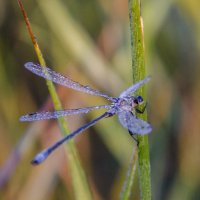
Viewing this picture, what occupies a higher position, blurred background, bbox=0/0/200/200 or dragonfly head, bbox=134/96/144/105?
blurred background, bbox=0/0/200/200

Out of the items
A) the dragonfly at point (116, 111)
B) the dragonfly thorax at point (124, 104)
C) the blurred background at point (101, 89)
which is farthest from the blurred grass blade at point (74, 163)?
the blurred background at point (101, 89)

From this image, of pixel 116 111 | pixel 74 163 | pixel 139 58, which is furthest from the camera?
pixel 116 111

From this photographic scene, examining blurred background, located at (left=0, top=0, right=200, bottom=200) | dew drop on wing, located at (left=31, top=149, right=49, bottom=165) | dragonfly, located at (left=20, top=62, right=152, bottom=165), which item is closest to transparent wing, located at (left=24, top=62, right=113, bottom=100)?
dragonfly, located at (left=20, top=62, right=152, bottom=165)

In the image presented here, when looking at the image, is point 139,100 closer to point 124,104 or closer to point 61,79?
point 124,104

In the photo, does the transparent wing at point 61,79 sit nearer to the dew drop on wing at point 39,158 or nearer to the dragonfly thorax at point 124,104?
the dragonfly thorax at point 124,104

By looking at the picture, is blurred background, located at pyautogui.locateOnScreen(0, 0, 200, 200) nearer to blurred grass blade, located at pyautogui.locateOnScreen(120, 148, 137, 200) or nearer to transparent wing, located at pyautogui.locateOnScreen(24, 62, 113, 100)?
transparent wing, located at pyautogui.locateOnScreen(24, 62, 113, 100)

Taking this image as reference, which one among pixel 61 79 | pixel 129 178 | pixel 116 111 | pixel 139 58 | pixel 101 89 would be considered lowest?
pixel 129 178

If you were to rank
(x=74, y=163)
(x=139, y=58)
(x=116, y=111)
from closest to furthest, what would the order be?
1. (x=139, y=58)
2. (x=74, y=163)
3. (x=116, y=111)

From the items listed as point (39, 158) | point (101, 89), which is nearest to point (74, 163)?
point (39, 158)

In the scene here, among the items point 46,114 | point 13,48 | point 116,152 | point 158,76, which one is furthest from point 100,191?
point 46,114
